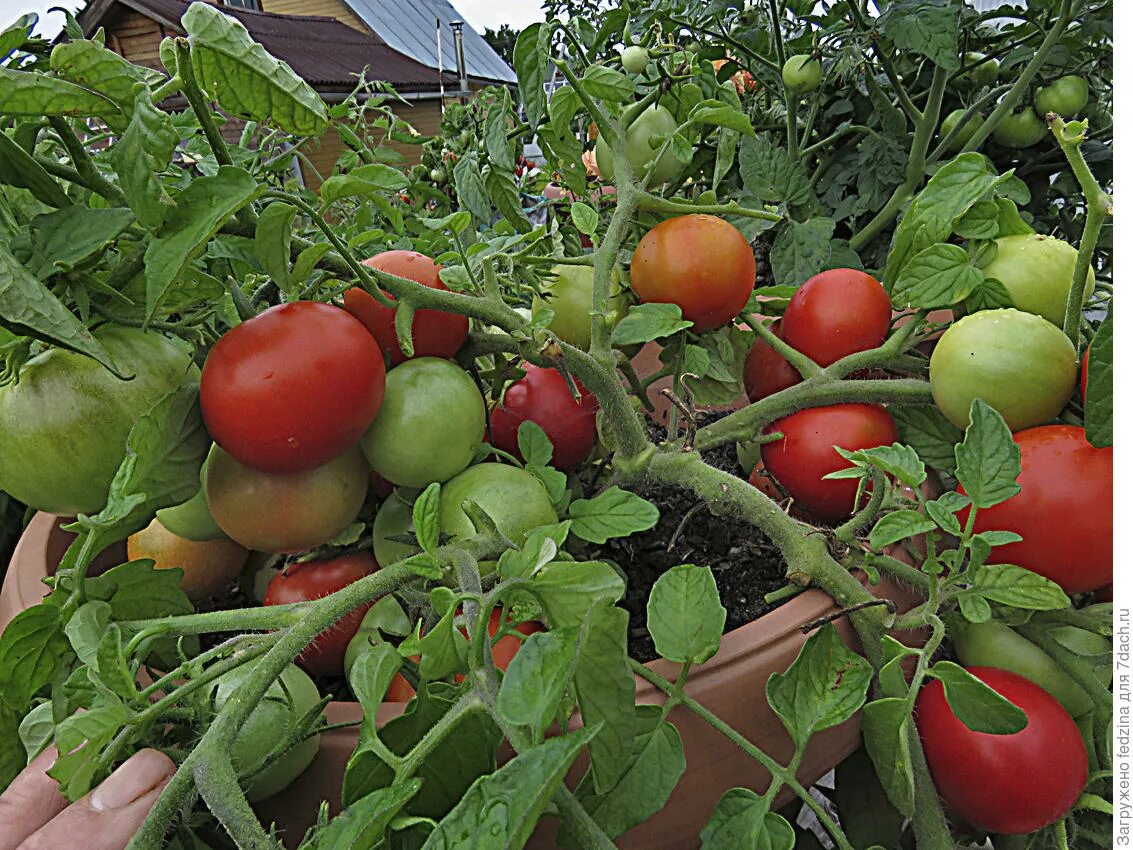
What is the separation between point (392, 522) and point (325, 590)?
0.15 feet

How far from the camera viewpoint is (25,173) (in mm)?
240

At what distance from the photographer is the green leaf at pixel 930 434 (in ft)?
1.23

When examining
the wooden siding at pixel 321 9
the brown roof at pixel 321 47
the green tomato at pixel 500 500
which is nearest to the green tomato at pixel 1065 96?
the green tomato at pixel 500 500

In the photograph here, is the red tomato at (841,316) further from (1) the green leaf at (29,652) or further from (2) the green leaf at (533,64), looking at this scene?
(1) the green leaf at (29,652)

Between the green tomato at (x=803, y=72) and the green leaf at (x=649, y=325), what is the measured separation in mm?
452

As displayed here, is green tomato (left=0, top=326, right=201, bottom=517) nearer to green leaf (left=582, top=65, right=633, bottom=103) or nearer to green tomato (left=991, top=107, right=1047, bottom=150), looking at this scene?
Answer: green leaf (left=582, top=65, right=633, bottom=103)

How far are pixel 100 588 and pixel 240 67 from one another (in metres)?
0.18

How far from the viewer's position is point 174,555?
402mm

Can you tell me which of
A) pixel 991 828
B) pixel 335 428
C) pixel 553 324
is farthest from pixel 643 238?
pixel 991 828

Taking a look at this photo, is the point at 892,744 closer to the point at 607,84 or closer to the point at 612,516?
the point at 612,516

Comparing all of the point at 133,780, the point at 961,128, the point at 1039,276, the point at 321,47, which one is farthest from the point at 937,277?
the point at 321,47

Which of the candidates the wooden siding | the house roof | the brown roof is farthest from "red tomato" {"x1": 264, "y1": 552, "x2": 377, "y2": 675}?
the wooden siding

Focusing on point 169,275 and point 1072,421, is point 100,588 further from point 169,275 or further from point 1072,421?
point 1072,421

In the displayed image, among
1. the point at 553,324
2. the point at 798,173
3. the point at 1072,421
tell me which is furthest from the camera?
the point at 798,173
